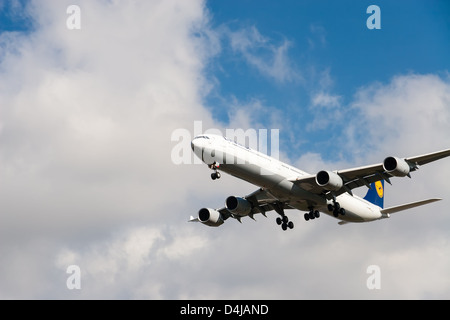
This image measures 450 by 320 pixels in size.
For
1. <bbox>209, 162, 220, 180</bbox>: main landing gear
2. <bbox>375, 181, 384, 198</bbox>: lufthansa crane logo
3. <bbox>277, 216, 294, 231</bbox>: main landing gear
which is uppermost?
<bbox>375, 181, 384, 198</bbox>: lufthansa crane logo

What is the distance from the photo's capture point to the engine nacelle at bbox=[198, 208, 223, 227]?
59.1 m

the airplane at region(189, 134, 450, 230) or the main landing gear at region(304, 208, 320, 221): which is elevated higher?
the airplane at region(189, 134, 450, 230)

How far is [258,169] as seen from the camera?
4931cm

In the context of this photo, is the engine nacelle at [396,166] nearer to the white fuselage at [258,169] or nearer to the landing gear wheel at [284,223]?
the white fuselage at [258,169]

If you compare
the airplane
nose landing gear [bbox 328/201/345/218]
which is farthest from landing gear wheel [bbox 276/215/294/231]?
nose landing gear [bbox 328/201/345/218]

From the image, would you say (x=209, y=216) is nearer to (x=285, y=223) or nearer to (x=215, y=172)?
(x=285, y=223)

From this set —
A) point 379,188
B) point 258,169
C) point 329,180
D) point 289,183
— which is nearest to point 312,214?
point 289,183

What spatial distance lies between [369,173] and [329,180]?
12.2 feet

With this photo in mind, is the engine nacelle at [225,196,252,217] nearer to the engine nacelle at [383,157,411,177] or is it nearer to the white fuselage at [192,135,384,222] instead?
the white fuselage at [192,135,384,222]

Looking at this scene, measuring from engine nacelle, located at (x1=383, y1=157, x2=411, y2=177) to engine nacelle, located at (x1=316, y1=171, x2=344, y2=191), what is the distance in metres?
3.77

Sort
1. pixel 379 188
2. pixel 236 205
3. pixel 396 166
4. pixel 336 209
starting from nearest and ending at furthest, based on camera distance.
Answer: pixel 396 166 → pixel 336 209 → pixel 236 205 → pixel 379 188
